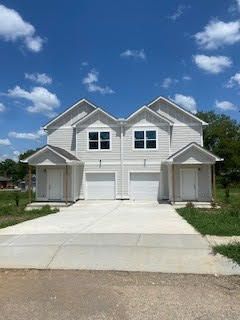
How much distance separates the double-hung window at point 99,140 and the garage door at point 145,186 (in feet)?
9.45

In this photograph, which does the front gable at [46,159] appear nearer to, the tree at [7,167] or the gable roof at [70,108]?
the gable roof at [70,108]

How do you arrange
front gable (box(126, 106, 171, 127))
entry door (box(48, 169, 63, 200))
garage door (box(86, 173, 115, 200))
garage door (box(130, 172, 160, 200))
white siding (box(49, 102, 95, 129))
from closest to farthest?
entry door (box(48, 169, 63, 200))
front gable (box(126, 106, 171, 127))
garage door (box(130, 172, 160, 200))
garage door (box(86, 173, 115, 200))
white siding (box(49, 102, 95, 129))

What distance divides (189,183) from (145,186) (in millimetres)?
3108

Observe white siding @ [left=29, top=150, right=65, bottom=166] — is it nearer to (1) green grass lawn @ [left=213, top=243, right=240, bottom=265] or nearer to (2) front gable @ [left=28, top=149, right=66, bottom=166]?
(2) front gable @ [left=28, top=149, right=66, bottom=166]

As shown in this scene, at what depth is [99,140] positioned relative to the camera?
31.1 meters

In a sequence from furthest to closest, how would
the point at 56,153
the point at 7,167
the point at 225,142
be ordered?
the point at 7,167
the point at 225,142
the point at 56,153

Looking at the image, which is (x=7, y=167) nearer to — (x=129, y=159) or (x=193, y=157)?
(x=129, y=159)

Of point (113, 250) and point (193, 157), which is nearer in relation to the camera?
point (113, 250)

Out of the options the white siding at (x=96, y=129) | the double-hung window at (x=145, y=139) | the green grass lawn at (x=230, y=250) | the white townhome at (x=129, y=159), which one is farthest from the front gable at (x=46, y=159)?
the green grass lawn at (x=230, y=250)

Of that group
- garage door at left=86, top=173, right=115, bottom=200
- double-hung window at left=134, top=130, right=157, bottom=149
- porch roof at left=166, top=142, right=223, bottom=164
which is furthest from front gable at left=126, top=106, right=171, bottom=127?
garage door at left=86, top=173, right=115, bottom=200

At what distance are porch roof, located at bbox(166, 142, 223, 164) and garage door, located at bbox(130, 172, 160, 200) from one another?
3.14 meters

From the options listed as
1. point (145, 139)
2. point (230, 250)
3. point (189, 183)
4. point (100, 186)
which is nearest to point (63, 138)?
point (100, 186)

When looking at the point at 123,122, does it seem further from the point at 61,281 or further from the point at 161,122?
the point at 61,281

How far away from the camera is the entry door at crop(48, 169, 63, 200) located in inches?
1186
